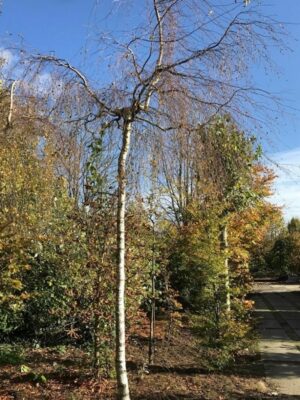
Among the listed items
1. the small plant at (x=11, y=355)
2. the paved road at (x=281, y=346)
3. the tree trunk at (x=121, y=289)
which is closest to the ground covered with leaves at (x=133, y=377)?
the small plant at (x=11, y=355)

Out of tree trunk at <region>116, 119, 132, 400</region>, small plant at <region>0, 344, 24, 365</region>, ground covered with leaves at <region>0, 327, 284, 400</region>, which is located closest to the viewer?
tree trunk at <region>116, 119, 132, 400</region>

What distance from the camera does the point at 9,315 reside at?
8922 mm

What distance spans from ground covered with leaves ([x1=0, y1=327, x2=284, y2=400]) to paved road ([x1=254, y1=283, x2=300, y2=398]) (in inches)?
9.6

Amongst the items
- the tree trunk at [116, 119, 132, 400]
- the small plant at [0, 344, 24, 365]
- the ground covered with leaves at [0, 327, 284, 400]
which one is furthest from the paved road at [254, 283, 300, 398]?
the small plant at [0, 344, 24, 365]

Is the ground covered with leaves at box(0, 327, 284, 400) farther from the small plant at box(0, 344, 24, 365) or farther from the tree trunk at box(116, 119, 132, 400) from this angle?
the tree trunk at box(116, 119, 132, 400)

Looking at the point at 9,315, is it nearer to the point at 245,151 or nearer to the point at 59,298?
the point at 59,298

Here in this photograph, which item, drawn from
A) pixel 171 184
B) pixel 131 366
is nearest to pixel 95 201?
pixel 171 184

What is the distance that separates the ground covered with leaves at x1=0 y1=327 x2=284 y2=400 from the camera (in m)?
6.64

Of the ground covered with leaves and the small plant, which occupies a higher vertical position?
the small plant

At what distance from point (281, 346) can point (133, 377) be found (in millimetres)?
4620

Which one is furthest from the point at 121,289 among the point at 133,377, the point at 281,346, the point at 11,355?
the point at 281,346

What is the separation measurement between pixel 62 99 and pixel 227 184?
1852mm

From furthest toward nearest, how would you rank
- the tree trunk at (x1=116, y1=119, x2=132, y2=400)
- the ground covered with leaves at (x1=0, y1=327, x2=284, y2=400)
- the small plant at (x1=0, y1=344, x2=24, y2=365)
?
the small plant at (x1=0, y1=344, x2=24, y2=365), the ground covered with leaves at (x1=0, y1=327, x2=284, y2=400), the tree trunk at (x1=116, y1=119, x2=132, y2=400)

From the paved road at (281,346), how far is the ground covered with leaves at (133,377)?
0.80 feet
